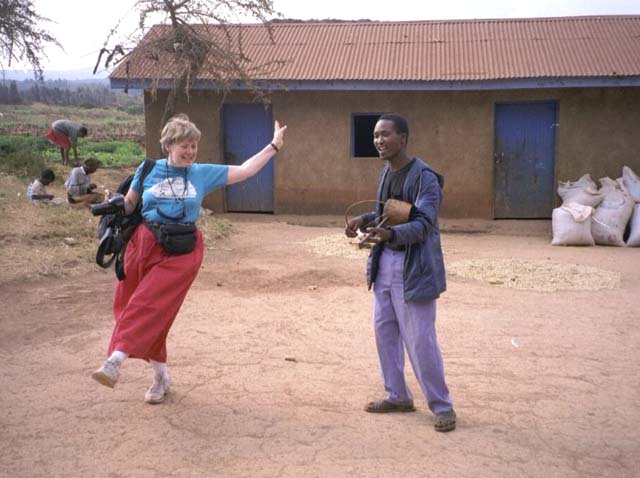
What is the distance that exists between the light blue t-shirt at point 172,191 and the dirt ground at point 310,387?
3.73 feet

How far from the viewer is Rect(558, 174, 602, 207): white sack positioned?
11.8 m

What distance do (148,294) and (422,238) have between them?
5.05 ft

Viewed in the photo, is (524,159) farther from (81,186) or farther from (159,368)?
(159,368)

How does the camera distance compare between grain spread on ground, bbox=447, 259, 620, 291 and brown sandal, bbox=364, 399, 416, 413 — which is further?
grain spread on ground, bbox=447, 259, 620, 291

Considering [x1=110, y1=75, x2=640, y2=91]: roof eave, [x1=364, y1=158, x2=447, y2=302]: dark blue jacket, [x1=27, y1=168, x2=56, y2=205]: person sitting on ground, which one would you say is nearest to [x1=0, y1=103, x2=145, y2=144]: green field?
[x1=110, y1=75, x2=640, y2=91]: roof eave

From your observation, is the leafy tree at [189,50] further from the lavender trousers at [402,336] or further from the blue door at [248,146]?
the lavender trousers at [402,336]

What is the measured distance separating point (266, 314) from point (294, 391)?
2063mm

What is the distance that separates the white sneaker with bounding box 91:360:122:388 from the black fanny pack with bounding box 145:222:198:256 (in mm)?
697

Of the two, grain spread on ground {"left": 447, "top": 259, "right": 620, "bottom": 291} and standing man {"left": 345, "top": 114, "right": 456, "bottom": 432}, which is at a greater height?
standing man {"left": 345, "top": 114, "right": 456, "bottom": 432}

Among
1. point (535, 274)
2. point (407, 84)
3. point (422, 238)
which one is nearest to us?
point (422, 238)

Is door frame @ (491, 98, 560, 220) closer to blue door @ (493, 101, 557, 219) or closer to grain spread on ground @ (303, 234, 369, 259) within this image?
blue door @ (493, 101, 557, 219)

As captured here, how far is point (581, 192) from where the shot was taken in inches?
471

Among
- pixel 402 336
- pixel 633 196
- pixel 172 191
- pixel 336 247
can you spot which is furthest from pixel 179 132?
pixel 633 196

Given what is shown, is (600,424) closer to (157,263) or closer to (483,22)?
(157,263)
